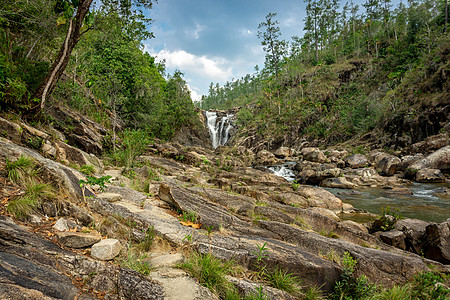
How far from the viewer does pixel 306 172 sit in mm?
17422

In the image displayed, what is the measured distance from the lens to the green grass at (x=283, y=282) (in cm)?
290

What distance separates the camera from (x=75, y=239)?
2.67 metres

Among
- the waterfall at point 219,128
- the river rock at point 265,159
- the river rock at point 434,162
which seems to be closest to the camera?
the river rock at point 434,162

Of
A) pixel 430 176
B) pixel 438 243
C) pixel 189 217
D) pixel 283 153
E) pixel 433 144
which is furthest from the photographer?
pixel 283 153

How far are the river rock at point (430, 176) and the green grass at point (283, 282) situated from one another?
16478mm

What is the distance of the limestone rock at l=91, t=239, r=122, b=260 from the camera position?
2566 millimetres

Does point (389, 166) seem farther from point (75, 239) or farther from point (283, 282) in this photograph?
point (75, 239)

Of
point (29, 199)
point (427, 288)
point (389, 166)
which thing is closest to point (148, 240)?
point (29, 199)

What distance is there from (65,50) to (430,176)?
66.3 feet

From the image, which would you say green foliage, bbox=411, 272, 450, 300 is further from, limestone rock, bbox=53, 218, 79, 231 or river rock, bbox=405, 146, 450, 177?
river rock, bbox=405, 146, 450, 177

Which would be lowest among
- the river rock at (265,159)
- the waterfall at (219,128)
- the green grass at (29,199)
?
the river rock at (265,159)

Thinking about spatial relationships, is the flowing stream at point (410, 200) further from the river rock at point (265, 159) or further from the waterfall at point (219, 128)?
the waterfall at point (219, 128)

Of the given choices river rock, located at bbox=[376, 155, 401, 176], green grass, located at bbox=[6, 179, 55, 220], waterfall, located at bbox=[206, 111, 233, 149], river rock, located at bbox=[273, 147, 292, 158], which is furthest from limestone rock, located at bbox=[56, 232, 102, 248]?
waterfall, located at bbox=[206, 111, 233, 149]

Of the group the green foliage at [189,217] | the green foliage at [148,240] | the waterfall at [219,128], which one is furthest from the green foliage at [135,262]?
the waterfall at [219,128]
